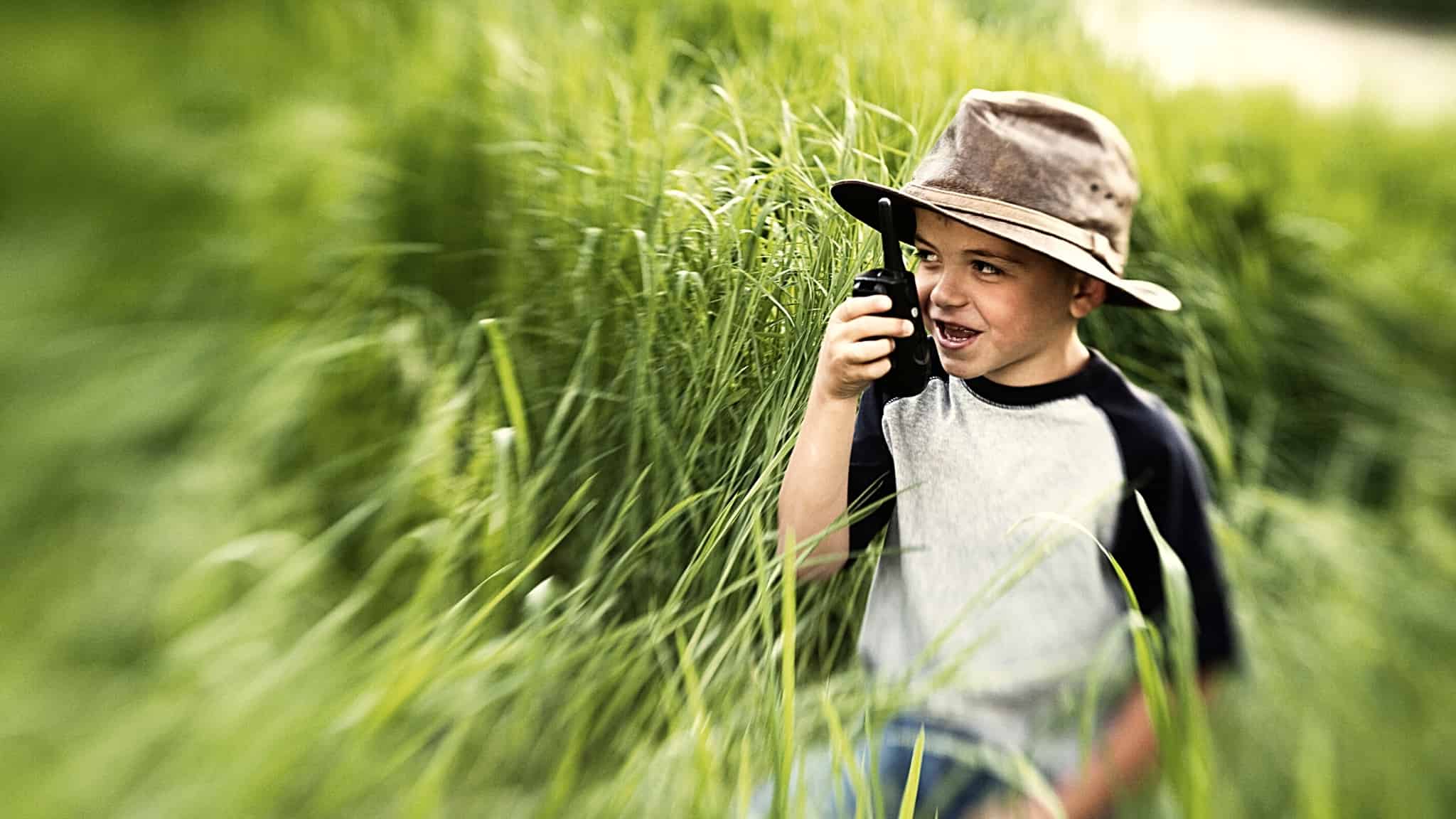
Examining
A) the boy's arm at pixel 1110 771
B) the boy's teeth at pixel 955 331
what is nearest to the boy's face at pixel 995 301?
the boy's teeth at pixel 955 331

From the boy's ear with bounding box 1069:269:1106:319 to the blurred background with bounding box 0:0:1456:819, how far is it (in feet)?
0.35

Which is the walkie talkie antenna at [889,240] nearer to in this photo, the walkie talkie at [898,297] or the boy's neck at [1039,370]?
the walkie talkie at [898,297]

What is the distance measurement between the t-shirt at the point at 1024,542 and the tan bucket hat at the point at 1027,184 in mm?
99

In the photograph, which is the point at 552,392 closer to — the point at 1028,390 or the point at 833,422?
the point at 833,422

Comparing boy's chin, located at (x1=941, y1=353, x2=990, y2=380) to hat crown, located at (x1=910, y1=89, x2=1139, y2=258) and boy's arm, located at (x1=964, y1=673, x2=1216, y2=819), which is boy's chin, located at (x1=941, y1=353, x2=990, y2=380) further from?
boy's arm, located at (x1=964, y1=673, x2=1216, y2=819)

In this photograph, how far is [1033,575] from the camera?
0.67 meters

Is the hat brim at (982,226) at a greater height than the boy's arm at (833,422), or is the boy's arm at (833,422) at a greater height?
the hat brim at (982,226)

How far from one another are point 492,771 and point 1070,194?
0.52 meters

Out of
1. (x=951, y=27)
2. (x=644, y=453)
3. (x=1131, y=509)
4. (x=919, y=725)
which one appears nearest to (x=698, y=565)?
(x=644, y=453)

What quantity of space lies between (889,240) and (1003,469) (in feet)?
0.61

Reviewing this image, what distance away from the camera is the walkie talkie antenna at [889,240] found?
641mm

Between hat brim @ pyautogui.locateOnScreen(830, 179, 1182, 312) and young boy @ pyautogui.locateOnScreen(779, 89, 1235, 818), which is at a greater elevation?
hat brim @ pyautogui.locateOnScreen(830, 179, 1182, 312)

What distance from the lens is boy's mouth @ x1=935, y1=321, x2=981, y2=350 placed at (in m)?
0.67

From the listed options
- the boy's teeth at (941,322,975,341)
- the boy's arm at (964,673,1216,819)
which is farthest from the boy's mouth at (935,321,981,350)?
the boy's arm at (964,673,1216,819)
